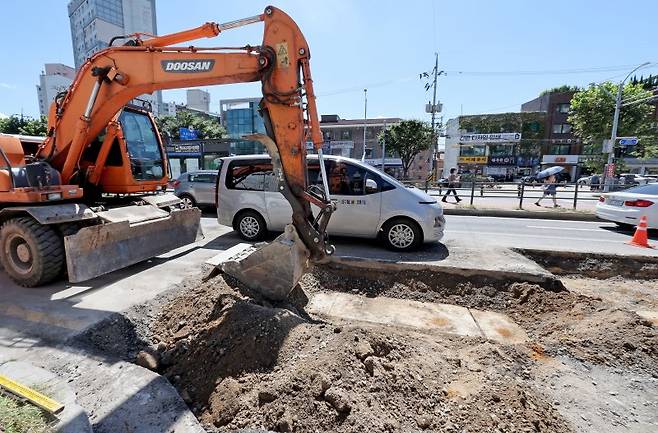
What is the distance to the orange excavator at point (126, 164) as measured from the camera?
4.30 metres

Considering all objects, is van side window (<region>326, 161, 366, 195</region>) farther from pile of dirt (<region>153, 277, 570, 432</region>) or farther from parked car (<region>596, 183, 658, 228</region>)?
parked car (<region>596, 183, 658, 228</region>)

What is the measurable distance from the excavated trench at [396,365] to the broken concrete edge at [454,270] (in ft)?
1.07

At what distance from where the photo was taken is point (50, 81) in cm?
6719

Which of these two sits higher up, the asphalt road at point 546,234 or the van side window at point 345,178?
the van side window at point 345,178

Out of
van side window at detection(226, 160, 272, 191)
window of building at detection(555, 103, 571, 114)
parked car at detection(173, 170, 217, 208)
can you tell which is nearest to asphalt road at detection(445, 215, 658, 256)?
van side window at detection(226, 160, 272, 191)

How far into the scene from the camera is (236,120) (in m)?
44.0

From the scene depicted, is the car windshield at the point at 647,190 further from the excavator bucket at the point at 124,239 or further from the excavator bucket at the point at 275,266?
the excavator bucket at the point at 124,239

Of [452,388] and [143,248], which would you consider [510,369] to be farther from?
[143,248]

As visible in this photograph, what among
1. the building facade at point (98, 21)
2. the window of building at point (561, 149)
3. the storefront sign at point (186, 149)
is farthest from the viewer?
the building facade at point (98, 21)

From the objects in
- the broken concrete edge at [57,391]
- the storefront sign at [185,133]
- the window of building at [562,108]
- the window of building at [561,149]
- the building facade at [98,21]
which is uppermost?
the building facade at [98,21]

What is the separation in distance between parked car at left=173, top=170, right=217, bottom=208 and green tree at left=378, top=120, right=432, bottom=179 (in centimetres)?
2904

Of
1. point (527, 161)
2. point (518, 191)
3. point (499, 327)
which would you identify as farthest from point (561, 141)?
point (499, 327)

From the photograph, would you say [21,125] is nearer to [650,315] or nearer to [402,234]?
[402,234]

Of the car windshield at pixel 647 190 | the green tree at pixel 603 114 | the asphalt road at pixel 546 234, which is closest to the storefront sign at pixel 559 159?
the green tree at pixel 603 114
